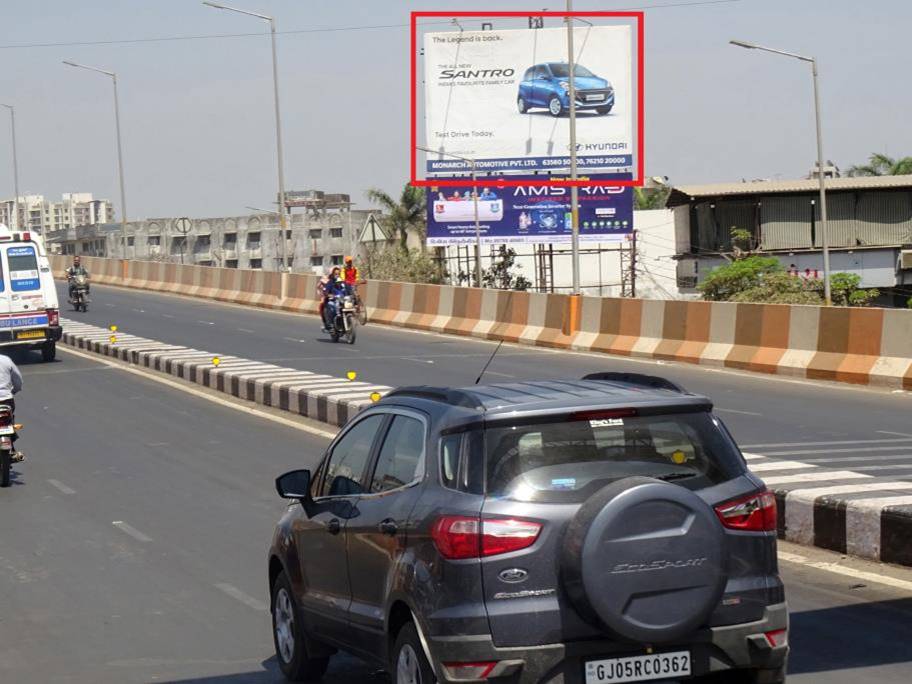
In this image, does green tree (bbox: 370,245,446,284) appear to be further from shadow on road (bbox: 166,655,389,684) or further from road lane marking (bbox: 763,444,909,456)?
shadow on road (bbox: 166,655,389,684)

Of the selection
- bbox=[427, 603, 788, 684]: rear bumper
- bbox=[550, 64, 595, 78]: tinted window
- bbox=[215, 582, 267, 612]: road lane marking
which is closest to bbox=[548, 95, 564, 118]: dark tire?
bbox=[550, 64, 595, 78]: tinted window

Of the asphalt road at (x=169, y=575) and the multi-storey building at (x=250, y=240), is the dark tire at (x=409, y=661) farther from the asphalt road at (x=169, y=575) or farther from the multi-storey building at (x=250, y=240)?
the multi-storey building at (x=250, y=240)

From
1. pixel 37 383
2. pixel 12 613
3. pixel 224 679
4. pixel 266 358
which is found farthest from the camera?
pixel 266 358

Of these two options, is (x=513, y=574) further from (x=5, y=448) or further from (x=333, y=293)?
(x=333, y=293)

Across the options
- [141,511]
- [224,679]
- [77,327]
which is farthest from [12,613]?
[77,327]

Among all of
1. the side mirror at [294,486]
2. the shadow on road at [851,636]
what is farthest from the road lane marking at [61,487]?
the shadow on road at [851,636]

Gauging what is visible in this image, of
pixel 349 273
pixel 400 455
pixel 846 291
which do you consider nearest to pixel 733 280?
pixel 846 291

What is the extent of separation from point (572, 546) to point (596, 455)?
444 millimetres

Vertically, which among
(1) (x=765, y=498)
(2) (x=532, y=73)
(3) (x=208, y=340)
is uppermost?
(2) (x=532, y=73)

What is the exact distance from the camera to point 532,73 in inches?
2169

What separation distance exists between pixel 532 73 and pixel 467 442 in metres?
50.5

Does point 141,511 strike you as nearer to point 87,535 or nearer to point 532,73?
point 87,535

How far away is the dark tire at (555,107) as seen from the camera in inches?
2160

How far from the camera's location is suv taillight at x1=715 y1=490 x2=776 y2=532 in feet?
18.4
